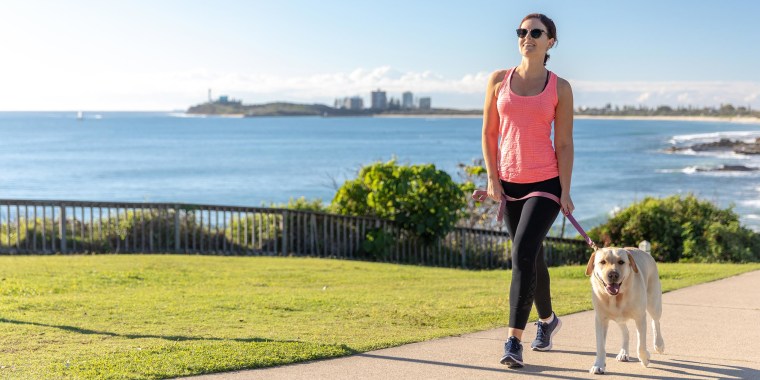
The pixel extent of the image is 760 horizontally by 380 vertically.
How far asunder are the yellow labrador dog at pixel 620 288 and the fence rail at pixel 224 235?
1221 centimetres

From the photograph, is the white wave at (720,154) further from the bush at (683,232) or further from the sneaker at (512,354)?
the sneaker at (512,354)

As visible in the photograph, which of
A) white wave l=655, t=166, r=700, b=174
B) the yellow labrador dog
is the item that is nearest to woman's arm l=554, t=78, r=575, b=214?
the yellow labrador dog

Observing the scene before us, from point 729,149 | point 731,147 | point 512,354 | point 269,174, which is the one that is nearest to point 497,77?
point 512,354

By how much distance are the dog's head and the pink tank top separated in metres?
0.72

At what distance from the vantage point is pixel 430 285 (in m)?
12.3

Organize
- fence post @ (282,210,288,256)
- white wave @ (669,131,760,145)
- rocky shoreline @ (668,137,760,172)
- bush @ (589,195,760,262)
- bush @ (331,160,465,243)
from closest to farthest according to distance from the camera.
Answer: bush @ (589,195,760,262) → fence post @ (282,210,288,256) → bush @ (331,160,465,243) → rocky shoreline @ (668,137,760,172) → white wave @ (669,131,760,145)

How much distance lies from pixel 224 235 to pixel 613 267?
1304 centimetres

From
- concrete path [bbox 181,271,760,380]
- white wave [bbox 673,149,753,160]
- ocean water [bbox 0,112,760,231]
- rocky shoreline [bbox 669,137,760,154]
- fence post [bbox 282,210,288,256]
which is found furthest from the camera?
rocky shoreline [bbox 669,137,760,154]

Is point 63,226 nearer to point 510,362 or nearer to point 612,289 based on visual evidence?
point 510,362

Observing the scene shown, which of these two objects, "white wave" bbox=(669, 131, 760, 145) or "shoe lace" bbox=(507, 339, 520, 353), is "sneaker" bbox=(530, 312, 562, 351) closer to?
"shoe lace" bbox=(507, 339, 520, 353)

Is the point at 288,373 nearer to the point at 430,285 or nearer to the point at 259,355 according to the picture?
the point at 259,355

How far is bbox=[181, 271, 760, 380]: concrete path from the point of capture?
603cm

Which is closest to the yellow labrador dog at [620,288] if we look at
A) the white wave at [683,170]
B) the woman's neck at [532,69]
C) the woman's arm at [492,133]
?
the woman's arm at [492,133]

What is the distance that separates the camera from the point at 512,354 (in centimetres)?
614
